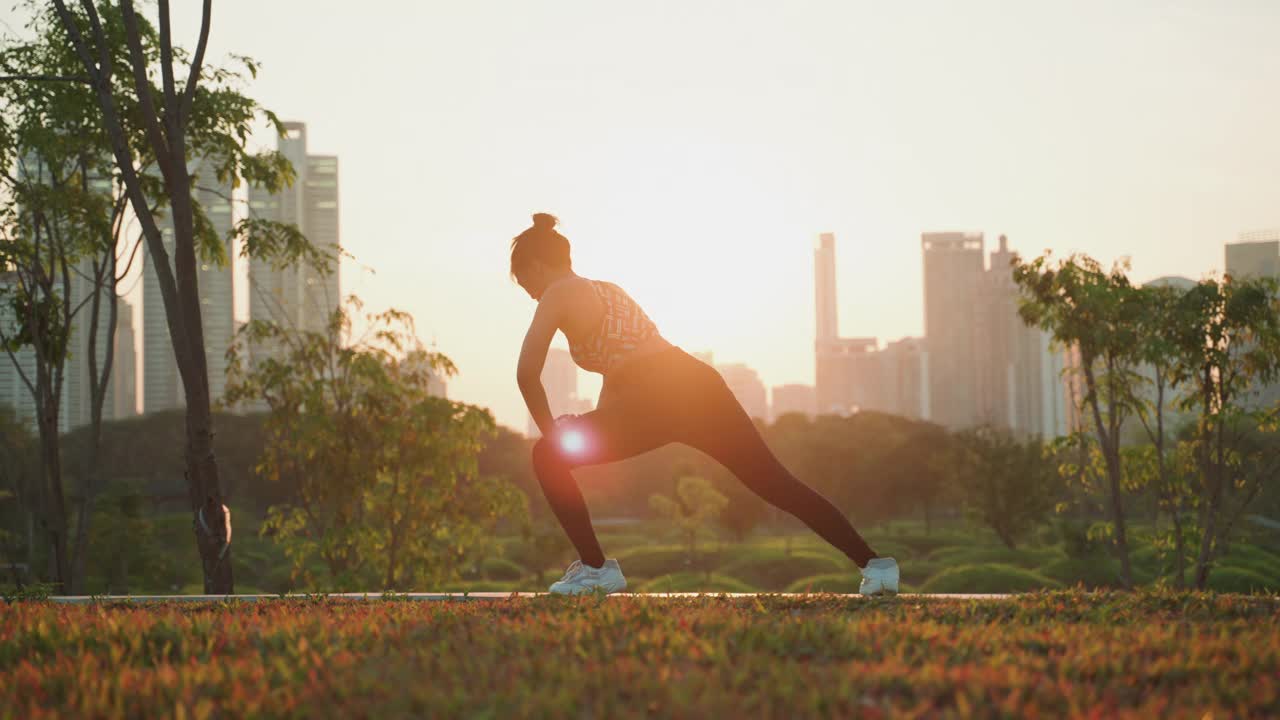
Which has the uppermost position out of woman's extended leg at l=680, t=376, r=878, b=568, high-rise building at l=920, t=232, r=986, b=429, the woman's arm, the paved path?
high-rise building at l=920, t=232, r=986, b=429

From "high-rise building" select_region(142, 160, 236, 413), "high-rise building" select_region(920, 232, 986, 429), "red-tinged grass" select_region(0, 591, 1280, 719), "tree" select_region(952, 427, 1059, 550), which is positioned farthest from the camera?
"high-rise building" select_region(920, 232, 986, 429)

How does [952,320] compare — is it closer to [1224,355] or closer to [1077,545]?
[1077,545]

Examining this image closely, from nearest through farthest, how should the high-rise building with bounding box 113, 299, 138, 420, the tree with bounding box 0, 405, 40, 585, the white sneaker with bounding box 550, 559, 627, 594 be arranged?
the white sneaker with bounding box 550, 559, 627, 594, the tree with bounding box 0, 405, 40, 585, the high-rise building with bounding box 113, 299, 138, 420

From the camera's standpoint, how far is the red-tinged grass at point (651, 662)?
261cm

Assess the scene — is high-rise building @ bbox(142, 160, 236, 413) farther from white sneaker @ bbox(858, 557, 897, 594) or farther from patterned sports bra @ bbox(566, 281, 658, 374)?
white sneaker @ bbox(858, 557, 897, 594)

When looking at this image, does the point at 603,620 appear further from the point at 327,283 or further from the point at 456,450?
the point at 327,283

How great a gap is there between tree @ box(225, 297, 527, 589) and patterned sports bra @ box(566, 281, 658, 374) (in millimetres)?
9613

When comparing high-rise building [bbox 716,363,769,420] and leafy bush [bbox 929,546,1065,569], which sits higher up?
high-rise building [bbox 716,363,769,420]

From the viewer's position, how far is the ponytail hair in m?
5.00

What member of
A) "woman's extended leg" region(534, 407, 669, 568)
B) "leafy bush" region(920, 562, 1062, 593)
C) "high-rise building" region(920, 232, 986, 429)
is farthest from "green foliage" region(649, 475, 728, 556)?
"high-rise building" region(920, 232, 986, 429)

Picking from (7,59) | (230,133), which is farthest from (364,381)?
(7,59)

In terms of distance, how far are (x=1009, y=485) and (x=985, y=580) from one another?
970 centimetres

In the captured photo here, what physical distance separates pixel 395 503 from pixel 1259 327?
1138cm

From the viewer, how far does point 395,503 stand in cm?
1495
